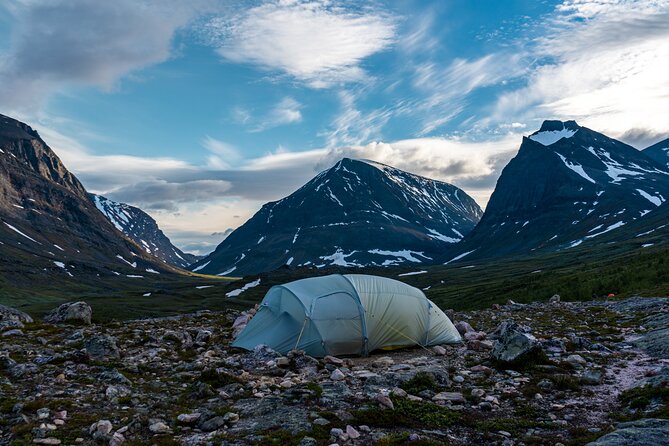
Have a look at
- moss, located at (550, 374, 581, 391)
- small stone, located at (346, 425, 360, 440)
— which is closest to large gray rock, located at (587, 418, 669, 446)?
moss, located at (550, 374, 581, 391)

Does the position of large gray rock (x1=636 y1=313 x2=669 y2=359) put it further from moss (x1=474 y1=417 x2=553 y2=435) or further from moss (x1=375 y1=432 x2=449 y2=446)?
moss (x1=375 y1=432 x2=449 y2=446)

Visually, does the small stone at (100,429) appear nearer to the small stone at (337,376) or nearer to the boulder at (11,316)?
the small stone at (337,376)

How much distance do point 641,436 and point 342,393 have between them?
7.16 meters

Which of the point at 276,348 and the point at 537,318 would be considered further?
the point at 537,318

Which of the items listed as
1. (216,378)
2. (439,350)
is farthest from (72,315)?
(439,350)

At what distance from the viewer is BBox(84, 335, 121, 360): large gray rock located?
691 inches

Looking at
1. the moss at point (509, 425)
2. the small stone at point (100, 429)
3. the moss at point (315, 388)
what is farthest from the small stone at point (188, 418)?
the moss at point (509, 425)

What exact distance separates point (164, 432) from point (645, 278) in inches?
2219

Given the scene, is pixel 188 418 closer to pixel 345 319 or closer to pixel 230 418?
pixel 230 418

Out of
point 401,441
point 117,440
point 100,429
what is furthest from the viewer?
point 100,429

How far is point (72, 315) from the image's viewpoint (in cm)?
2970

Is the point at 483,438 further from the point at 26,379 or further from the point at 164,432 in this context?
the point at 26,379

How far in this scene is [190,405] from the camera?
12.5 meters

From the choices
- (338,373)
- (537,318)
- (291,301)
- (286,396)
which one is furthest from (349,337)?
(537,318)
